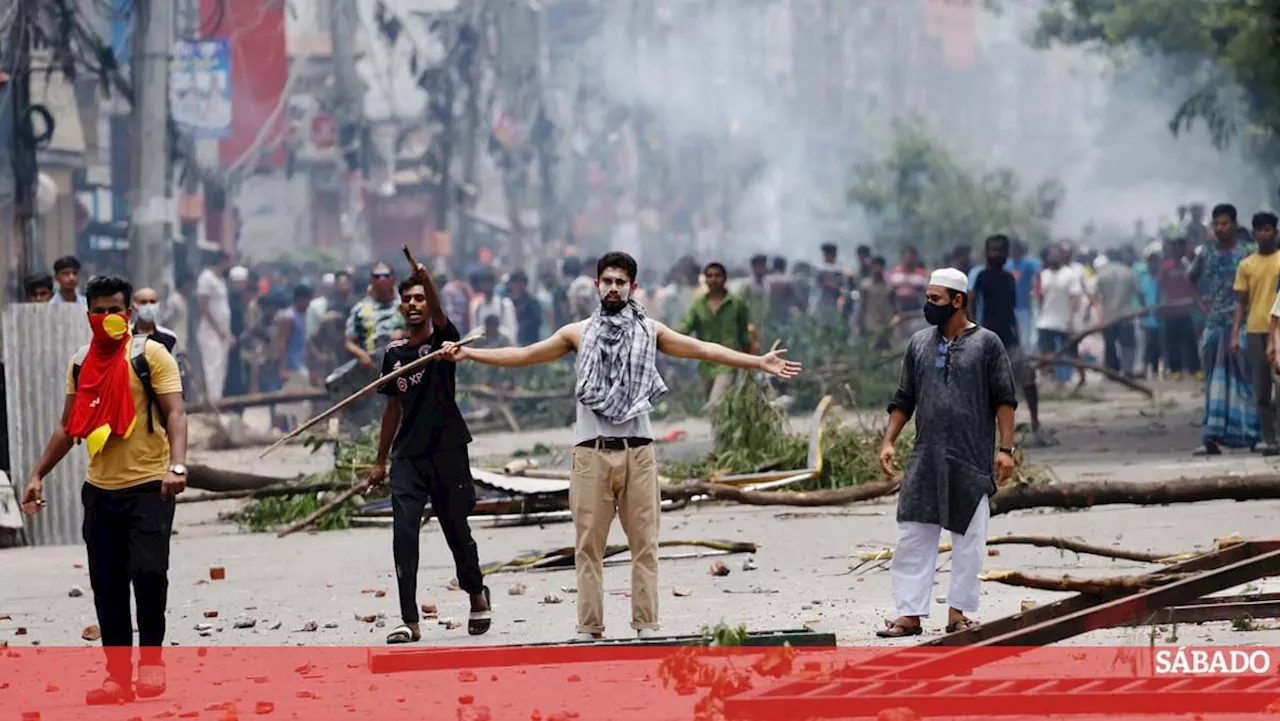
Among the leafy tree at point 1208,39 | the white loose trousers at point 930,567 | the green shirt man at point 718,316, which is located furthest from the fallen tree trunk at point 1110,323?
the white loose trousers at point 930,567

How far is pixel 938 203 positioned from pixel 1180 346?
72.5 feet

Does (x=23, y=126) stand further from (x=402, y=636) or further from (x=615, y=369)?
(x=615, y=369)

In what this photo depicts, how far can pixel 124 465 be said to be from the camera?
8.03 metres

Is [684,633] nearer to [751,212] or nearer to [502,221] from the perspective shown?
[502,221]

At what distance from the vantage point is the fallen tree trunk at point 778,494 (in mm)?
12109

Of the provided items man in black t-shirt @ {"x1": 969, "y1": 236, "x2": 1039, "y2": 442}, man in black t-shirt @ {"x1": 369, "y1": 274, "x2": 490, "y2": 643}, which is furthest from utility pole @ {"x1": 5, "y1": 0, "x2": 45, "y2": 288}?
man in black t-shirt @ {"x1": 369, "y1": 274, "x2": 490, "y2": 643}

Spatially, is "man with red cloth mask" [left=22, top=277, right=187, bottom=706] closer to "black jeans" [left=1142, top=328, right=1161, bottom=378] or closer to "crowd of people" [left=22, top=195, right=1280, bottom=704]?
"crowd of people" [left=22, top=195, right=1280, bottom=704]

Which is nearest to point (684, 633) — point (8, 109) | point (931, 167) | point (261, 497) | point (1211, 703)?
point (1211, 703)

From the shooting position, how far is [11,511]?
1341 centimetres

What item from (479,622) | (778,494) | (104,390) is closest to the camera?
(104,390)

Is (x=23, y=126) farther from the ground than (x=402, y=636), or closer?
farther from the ground

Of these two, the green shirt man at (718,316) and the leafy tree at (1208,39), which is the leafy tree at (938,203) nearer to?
the leafy tree at (1208,39)

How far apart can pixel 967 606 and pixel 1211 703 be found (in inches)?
80.7

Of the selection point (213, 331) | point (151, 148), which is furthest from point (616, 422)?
point (213, 331)
